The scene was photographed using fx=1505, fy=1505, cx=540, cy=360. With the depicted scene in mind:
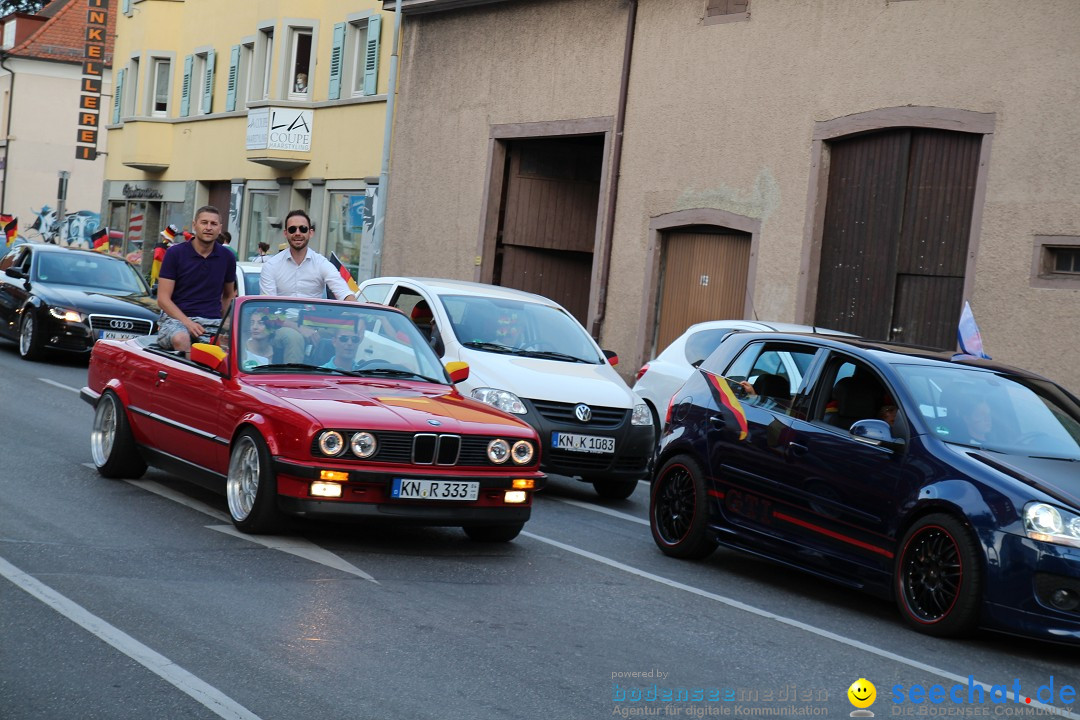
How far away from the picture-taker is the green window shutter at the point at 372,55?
30.7m

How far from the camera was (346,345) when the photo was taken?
9.57 meters

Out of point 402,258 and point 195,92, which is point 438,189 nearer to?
point 402,258

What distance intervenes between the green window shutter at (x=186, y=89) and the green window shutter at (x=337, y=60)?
8.45m

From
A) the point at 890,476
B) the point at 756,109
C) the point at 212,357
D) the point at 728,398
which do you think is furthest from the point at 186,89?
the point at 890,476

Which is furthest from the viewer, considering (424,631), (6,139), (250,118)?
(6,139)

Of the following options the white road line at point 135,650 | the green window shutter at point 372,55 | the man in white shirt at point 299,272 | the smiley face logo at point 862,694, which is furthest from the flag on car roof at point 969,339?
the green window shutter at point 372,55

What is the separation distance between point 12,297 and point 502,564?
47.6 ft

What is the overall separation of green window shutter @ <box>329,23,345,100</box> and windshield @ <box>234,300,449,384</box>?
76.8 feet

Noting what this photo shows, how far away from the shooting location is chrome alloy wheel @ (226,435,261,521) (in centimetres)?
867

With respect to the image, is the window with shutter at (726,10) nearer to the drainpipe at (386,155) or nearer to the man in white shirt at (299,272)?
the drainpipe at (386,155)

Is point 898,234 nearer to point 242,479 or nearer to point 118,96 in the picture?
point 242,479

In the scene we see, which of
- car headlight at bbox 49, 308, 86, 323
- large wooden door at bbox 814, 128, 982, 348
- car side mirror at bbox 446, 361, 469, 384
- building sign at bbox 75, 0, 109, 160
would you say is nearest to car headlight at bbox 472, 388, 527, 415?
car side mirror at bbox 446, 361, 469, 384

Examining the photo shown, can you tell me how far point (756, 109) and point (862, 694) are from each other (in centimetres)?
1524

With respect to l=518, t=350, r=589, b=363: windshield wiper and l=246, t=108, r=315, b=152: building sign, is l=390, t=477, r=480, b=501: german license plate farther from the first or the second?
l=246, t=108, r=315, b=152: building sign
